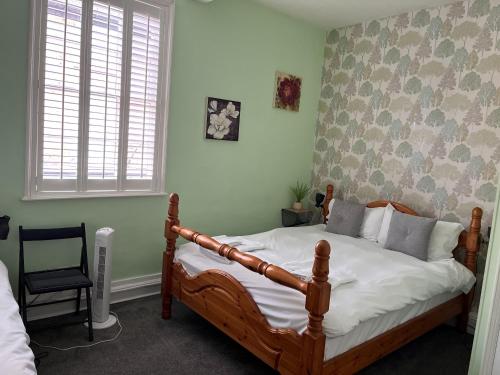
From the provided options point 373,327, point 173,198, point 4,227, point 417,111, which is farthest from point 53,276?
point 417,111

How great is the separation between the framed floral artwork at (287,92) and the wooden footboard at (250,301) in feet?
5.79

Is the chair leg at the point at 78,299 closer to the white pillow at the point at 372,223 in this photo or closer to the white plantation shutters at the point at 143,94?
the white plantation shutters at the point at 143,94

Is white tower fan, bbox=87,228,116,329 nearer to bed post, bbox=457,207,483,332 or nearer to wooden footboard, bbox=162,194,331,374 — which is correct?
wooden footboard, bbox=162,194,331,374

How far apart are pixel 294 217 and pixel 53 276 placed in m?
2.37

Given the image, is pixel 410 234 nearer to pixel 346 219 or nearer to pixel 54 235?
pixel 346 219

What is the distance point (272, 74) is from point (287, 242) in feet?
5.75

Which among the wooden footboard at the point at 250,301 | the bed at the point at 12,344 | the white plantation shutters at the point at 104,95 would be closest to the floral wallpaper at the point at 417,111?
the wooden footboard at the point at 250,301

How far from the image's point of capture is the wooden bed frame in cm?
185

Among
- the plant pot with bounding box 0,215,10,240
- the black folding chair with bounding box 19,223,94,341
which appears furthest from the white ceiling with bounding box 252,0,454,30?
the plant pot with bounding box 0,215,10,240

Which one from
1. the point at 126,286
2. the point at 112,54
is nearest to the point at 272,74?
the point at 112,54

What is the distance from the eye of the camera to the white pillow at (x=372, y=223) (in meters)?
3.57

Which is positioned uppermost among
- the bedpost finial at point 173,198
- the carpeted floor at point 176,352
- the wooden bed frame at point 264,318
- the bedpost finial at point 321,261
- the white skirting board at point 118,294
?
the bedpost finial at point 173,198

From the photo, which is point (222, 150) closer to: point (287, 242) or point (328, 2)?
point (287, 242)

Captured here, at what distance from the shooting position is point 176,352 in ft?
8.23
